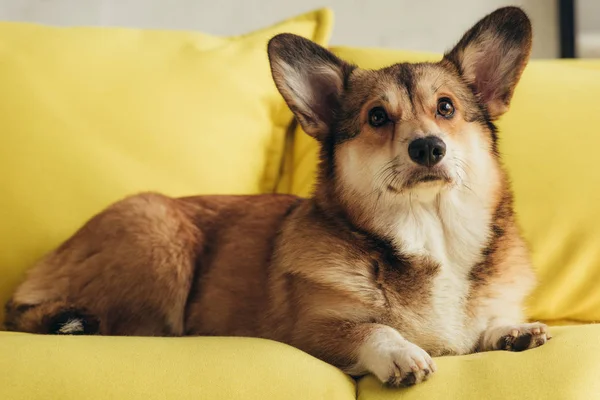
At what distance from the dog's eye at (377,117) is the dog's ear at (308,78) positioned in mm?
148

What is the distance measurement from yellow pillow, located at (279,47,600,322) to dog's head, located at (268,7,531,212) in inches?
10.8

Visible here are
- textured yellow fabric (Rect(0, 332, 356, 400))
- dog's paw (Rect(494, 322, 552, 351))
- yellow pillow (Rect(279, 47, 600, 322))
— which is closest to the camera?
textured yellow fabric (Rect(0, 332, 356, 400))

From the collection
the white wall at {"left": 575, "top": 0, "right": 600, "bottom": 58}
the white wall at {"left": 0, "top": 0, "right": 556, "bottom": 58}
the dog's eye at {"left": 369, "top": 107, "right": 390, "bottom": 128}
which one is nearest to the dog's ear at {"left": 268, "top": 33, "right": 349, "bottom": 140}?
the dog's eye at {"left": 369, "top": 107, "right": 390, "bottom": 128}

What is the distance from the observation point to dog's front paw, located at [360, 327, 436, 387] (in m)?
1.05

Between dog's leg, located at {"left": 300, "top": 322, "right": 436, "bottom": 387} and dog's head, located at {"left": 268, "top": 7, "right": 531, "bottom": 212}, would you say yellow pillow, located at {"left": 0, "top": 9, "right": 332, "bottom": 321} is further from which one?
dog's leg, located at {"left": 300, "top": 322, "right": 436, "bottom": 387}

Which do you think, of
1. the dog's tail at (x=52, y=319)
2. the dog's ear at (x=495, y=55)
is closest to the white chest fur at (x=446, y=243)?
the dog's ear at (x=495, y=55)

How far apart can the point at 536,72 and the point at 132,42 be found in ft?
3.82

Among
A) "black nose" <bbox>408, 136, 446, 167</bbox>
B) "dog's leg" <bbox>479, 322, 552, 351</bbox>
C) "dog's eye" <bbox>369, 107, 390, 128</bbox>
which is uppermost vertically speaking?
"dog's eye" <bbox>369, 107, 390, 128</bbox>

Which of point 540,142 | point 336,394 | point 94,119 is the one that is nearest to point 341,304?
point 336,394

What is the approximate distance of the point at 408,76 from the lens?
4.60 ft

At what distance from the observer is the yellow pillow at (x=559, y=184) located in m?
1.61

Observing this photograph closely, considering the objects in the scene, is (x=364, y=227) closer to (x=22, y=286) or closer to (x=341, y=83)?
(x=341, y=83)

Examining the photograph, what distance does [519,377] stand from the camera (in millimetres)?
993

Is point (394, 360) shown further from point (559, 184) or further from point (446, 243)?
point (559, 184)
